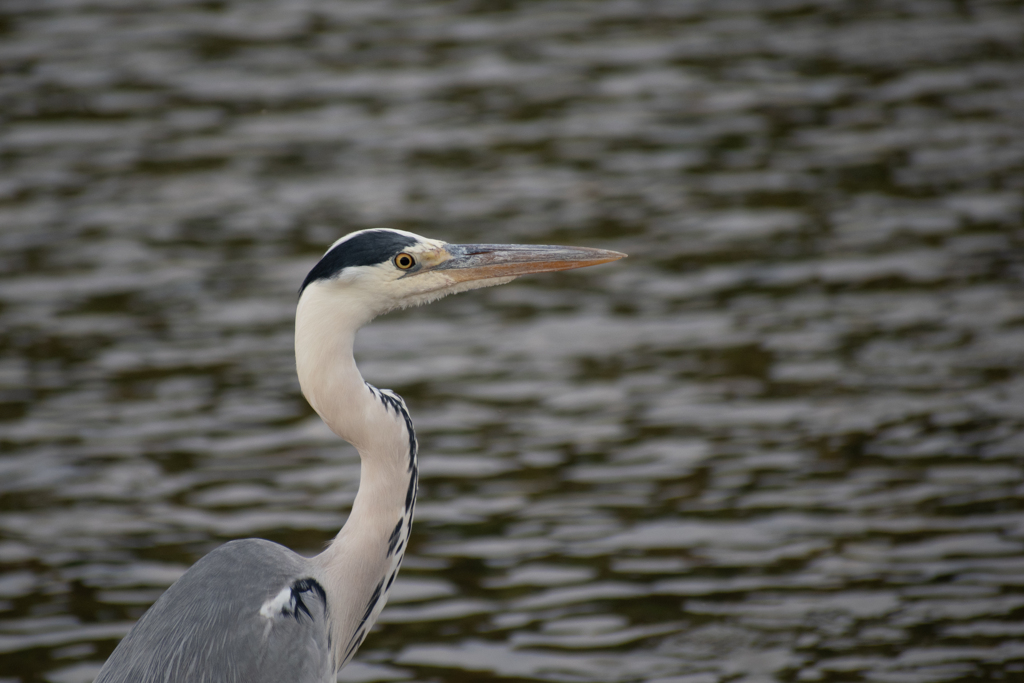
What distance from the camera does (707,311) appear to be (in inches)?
299

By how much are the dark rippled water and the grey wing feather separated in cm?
134

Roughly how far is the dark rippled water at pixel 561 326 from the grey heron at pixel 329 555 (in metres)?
1.21

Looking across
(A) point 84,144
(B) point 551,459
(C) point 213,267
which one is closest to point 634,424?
(B) point 551,459

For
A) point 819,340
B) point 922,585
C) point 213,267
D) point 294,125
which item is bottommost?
point 922,585

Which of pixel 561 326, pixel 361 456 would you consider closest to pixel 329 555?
pixel 361 456

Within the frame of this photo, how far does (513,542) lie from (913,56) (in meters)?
7.07

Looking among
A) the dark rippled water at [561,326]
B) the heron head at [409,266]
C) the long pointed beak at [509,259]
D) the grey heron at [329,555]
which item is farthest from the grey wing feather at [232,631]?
the dark rippled water at [561,326]

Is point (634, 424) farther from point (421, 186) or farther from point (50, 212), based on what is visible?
point (50, 212)

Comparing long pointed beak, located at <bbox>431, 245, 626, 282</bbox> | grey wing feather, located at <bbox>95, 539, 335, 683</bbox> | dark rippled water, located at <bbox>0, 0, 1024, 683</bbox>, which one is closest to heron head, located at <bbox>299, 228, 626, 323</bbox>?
long pointed beak, located at <bbox>431, 245, 626, 282</bbox>

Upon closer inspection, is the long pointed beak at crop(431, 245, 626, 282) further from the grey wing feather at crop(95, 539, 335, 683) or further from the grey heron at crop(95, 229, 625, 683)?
the grey wing feather at crop(95, 539, 335, 683)

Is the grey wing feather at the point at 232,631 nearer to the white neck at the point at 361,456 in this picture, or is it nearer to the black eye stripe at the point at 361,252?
the white neck at the point at 361,456

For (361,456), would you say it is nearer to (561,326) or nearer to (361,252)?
(361,252)

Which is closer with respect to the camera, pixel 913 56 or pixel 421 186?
pixel 421 186

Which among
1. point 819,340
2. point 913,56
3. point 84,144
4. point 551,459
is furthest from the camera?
point 913,56
